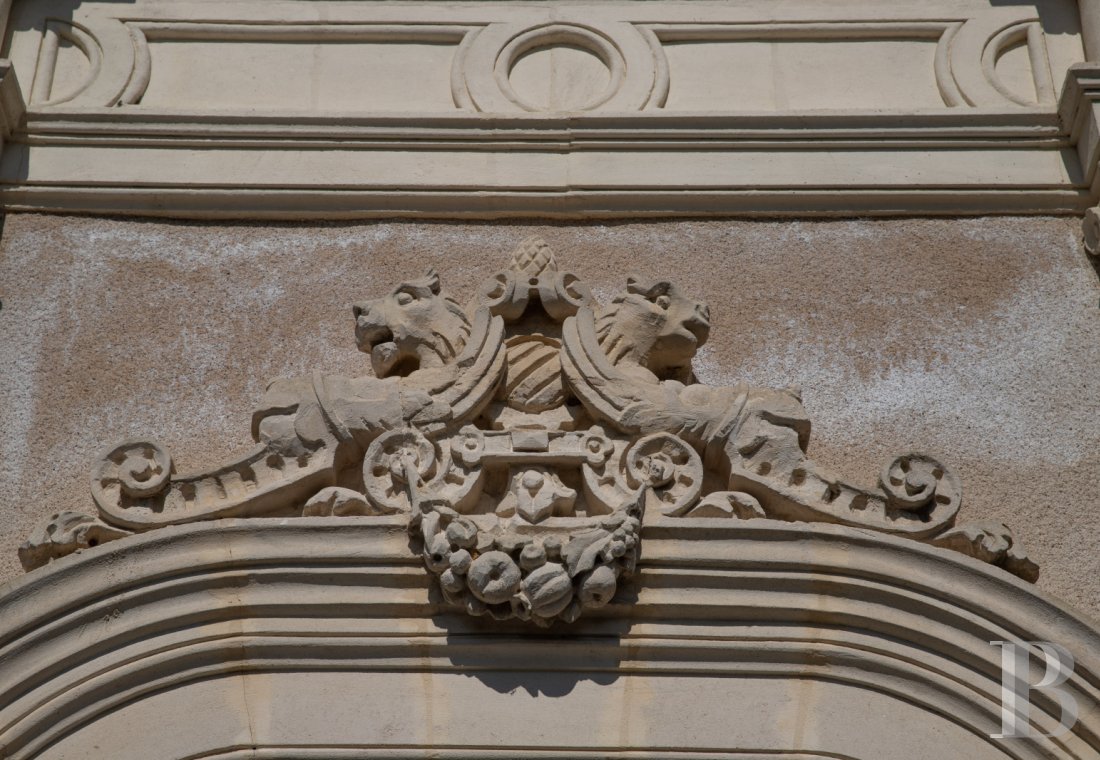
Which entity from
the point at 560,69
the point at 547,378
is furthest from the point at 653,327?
the point at 560,69

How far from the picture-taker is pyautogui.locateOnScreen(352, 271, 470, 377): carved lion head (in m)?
4.98

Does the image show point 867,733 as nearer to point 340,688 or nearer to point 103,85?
point 340,688

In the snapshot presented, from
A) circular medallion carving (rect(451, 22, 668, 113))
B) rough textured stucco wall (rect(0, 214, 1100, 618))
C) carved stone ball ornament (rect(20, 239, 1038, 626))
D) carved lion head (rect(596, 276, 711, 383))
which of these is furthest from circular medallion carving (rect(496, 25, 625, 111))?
carved stone ball ornament (rect(20, 239, 1038, 626))

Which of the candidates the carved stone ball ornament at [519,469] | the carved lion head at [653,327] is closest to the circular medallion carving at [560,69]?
the carved lion head at [653,327]

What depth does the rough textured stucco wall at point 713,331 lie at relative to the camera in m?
5.07

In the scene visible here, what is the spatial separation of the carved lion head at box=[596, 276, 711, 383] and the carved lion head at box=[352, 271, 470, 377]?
15.9 inches

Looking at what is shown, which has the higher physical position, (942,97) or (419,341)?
(942,97)

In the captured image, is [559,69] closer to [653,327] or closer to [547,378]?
[653,327]

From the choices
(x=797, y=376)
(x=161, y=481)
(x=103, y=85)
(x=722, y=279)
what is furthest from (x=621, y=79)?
(x=161, y=481)

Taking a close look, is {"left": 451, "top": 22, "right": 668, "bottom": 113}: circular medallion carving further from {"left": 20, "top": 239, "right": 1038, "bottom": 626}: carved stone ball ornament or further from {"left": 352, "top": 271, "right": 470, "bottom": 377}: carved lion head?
{"left": 20, "top": 239, "right": 1038, "bottom": 626}: carved stone ball ornament

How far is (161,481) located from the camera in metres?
→ 4.73

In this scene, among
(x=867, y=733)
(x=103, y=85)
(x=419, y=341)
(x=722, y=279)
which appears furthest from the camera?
(x=103, y=85)

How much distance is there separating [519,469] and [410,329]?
54cm

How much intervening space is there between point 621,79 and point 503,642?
7.31 ft
